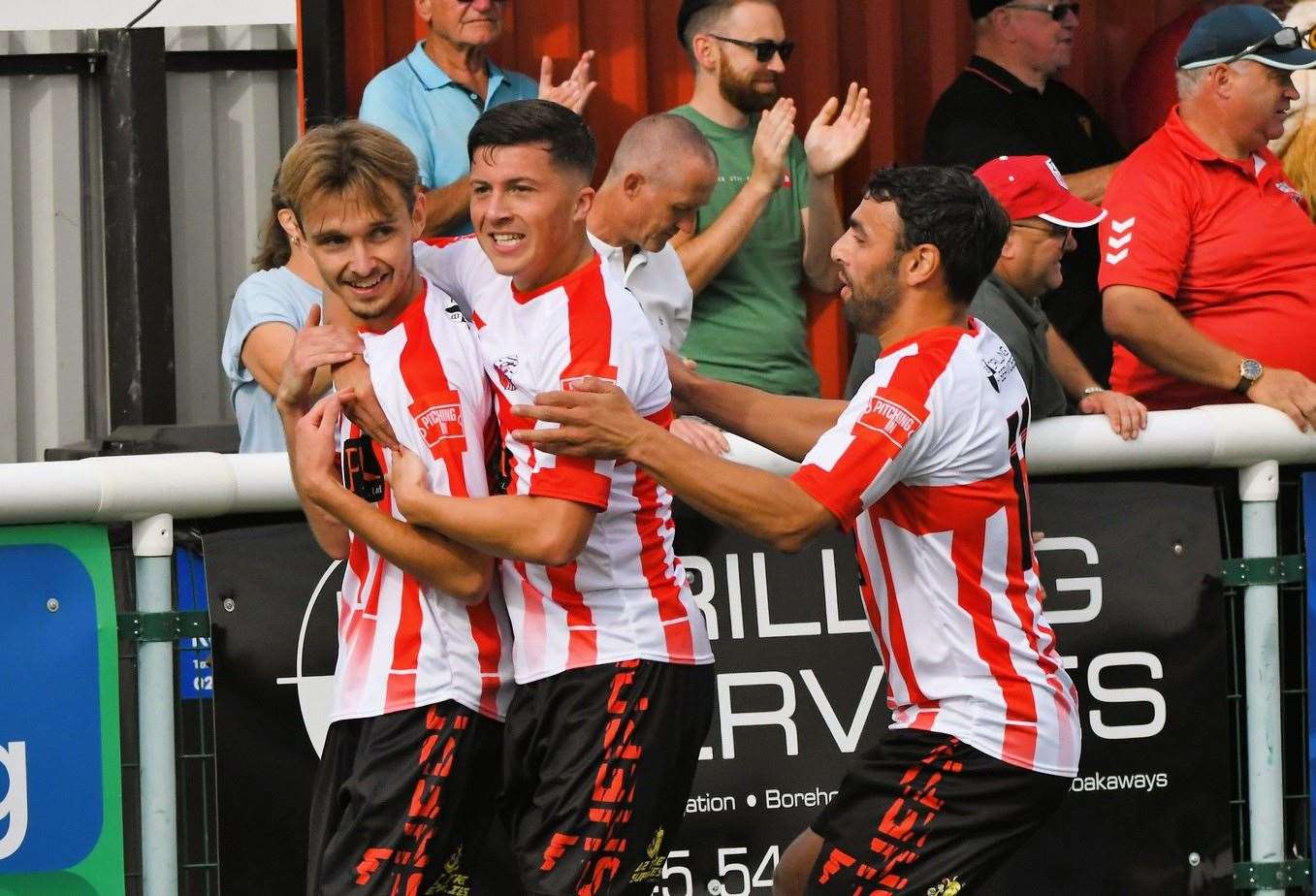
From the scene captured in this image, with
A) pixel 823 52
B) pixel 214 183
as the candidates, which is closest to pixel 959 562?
pixel 823 52

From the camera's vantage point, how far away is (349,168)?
3.38m

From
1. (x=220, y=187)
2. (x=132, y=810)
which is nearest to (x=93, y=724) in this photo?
(x=132, y=810)

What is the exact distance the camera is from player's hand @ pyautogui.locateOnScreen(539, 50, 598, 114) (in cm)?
567

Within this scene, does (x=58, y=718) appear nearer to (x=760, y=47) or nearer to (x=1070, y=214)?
(x=1070, y=214)

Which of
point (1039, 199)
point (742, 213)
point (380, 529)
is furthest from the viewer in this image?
point (742, 213)

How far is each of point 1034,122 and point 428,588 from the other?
3070 mm

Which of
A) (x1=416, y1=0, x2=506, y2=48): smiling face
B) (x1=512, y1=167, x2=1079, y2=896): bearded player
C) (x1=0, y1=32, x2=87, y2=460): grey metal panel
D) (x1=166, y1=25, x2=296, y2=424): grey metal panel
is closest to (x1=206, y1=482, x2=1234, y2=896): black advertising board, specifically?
(x1=512, y1=167, x2=1079, y2=896): bearded player

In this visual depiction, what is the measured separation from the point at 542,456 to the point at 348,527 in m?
0.38

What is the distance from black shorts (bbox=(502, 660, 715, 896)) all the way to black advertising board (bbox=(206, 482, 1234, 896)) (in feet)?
2.18

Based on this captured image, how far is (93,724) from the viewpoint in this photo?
377 cm

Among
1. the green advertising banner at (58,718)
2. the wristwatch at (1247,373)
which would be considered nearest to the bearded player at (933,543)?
the wristwatch at (1247,373)

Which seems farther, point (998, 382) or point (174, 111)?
point (174, 111)

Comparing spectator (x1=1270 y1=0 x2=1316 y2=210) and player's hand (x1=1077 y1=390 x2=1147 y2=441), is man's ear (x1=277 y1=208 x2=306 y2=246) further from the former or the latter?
spectator (x1=1270 y1=0 x2=1316 y2=210)

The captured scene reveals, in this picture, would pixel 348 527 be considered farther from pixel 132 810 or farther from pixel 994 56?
pixel 994 56
